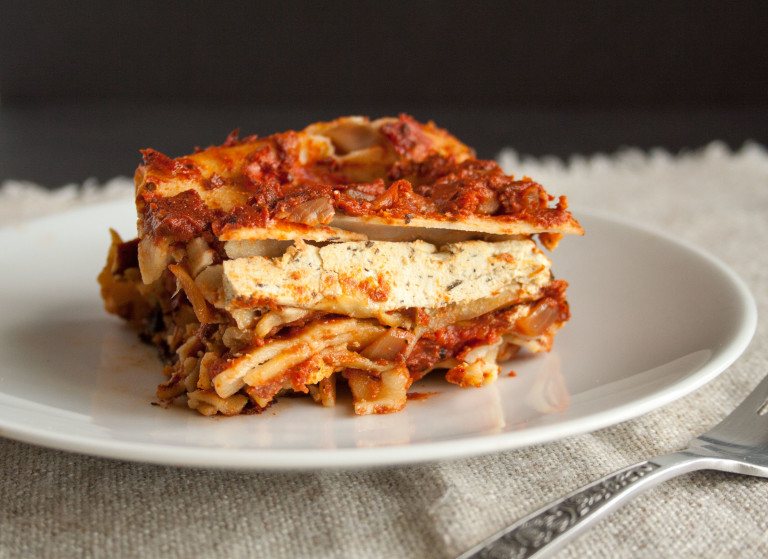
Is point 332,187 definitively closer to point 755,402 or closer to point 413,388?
point 413,388

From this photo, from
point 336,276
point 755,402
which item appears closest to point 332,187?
point 336,276

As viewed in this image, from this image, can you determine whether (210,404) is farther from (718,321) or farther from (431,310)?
(718,321)

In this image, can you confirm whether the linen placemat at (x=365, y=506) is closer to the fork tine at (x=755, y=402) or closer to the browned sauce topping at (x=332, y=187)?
the fork tine at (x=755, y=402)

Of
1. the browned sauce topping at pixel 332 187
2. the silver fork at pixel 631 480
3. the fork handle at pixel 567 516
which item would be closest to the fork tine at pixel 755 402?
the silver fork at pixel 631 480

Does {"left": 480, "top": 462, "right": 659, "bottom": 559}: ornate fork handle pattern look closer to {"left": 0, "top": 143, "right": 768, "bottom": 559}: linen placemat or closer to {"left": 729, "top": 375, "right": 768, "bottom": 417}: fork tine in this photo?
{"left": 0, "top": 143, "right": 768, "bottom": 559}: linen placemat

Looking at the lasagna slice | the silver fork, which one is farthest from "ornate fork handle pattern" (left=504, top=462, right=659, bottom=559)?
the lasagna slice
